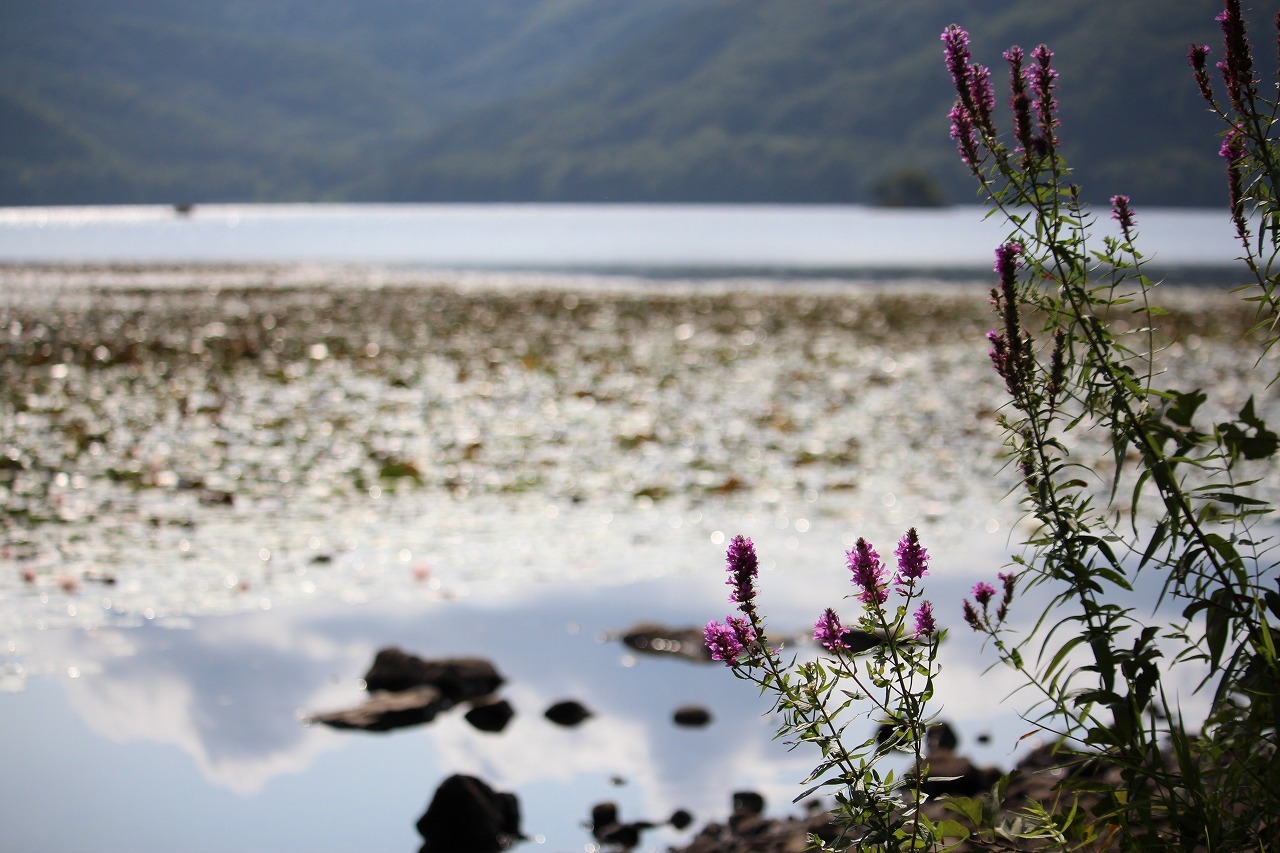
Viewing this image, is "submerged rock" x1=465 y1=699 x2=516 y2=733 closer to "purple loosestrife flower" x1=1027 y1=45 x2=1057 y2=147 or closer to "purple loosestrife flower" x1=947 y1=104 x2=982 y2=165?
"purple loosestrife flower" x1=947 y1=104 x2=982 y2=165

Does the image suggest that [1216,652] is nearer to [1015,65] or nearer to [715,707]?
[1015,65]

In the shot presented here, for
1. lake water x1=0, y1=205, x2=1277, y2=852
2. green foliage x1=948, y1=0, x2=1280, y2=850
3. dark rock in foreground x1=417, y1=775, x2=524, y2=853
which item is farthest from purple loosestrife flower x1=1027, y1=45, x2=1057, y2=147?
dark rock in foreground x1=417, y1=775, x2=524, y2=853

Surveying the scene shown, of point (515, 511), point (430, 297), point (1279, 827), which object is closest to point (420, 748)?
point (515, 511)

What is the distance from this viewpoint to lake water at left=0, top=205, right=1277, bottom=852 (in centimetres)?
668

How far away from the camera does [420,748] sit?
715cm

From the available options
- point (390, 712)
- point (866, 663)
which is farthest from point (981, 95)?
point (390, 712)

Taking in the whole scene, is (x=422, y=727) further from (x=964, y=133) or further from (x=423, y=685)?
(x=964, y=133)

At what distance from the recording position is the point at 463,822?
593 cm

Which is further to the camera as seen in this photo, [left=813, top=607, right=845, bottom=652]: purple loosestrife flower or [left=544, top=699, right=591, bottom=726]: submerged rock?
[left=544, top=699, right=591, bottom=726]: submerged rock

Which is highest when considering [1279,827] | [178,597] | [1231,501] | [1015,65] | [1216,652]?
[1015,65]

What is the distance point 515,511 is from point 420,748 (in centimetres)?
403

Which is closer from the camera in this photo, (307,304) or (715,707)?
(715,707)

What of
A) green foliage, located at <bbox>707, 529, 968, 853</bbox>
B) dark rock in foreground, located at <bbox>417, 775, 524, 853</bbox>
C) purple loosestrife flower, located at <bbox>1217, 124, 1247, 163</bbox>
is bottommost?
dark rock in foreground, located at <bbox>417, 775, 524, 853</bbox>

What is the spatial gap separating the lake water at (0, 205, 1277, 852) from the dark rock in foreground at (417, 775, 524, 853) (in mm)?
166
